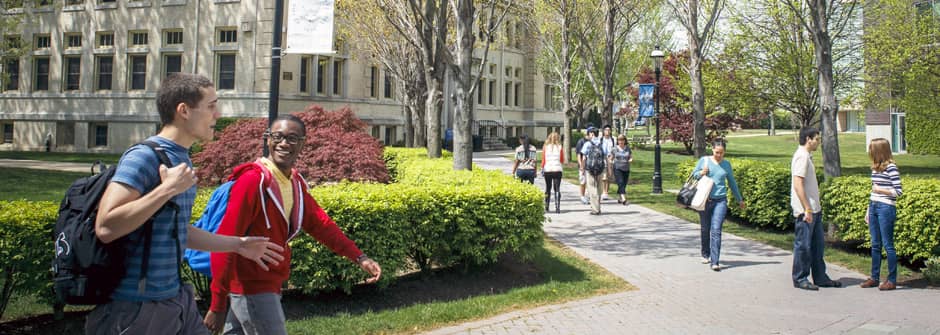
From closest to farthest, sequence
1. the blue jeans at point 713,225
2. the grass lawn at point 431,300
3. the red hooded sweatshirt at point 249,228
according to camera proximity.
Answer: the red hooded sweatshirt at point 249,228 < the grass lawn at point 431,300 < the blue jeans at point 713,225

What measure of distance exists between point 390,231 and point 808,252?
4653 mm

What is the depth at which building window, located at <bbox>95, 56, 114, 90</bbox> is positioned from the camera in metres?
32.8

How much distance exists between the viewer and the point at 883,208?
25.6 feet

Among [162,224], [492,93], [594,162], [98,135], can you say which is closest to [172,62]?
[98,135]

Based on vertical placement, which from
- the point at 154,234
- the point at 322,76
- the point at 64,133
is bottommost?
the point at 154,234

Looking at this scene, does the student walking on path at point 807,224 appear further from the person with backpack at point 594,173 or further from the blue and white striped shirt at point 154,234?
the blue and white striped shirt at point 154,234

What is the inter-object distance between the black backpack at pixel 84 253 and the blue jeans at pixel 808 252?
23.8 feet

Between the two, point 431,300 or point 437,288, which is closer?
point 431,300

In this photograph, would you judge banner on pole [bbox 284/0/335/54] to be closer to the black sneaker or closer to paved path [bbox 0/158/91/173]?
the black sneaker

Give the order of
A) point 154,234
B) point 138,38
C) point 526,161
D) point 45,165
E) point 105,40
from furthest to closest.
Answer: point 105,40
point 138,38
point 45,165
point 526,161
point 154,234

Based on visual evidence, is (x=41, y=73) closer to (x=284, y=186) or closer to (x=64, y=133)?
(x=64, y=133)

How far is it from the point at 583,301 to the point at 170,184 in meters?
5.30

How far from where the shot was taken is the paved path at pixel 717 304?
6316 millimetres

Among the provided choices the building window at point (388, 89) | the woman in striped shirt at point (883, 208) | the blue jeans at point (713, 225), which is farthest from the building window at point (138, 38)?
the woman in striped shirt at point (883, 208)
